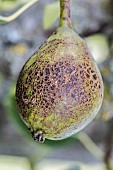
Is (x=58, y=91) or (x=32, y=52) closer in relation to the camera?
(x=58, y=91)

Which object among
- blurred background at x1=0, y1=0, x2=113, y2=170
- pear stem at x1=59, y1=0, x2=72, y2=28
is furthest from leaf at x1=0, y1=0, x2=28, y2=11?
pear stem at x1=59, y1=0, x2=72, y2=28

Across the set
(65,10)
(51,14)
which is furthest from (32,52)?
(65,10)

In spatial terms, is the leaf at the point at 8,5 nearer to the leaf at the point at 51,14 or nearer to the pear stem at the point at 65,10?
the leaf at the point at 51,14

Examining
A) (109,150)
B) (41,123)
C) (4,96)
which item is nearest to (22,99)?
(41,123)

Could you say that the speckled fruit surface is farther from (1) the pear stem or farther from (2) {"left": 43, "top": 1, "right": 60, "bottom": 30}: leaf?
(2) {"left": 43, "top": 1, "right": 60, "bottom": 30}: leaf

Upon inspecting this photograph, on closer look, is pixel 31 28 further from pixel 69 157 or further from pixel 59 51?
pixel 59 51

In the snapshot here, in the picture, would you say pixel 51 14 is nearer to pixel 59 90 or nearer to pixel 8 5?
pixel 8 5

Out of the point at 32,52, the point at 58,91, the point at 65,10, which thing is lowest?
the point at 58,91
